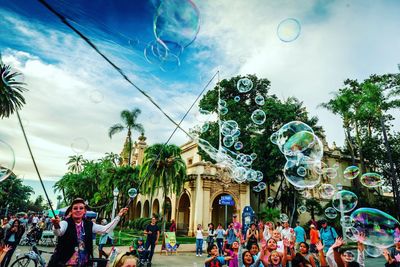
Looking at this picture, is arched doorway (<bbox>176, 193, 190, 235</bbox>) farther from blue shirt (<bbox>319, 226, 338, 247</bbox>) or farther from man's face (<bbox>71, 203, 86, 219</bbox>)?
man's face (<bbox>71, 203, 86, 219</bbox>)

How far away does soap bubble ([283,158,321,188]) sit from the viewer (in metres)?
9.04

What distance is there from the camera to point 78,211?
10.4 ft

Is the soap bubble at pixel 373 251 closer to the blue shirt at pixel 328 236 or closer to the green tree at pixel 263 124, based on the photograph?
the blue shirt at pixel 328 236

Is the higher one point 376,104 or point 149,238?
point 376,104

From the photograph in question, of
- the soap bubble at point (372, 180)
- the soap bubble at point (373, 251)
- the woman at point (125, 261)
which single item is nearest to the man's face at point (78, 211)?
the woman at point (125, 261)

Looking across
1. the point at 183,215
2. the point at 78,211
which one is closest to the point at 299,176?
the point at 78,211

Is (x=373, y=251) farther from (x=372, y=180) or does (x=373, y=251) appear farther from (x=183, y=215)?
(x=183, y=215)

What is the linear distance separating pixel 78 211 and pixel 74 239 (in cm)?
32

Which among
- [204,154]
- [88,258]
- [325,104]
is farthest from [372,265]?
[325,104]

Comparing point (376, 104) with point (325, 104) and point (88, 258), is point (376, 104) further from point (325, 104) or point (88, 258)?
point (88, 258)

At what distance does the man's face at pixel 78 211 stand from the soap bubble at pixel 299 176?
7.44m

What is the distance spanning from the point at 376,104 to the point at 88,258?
27.1 meters

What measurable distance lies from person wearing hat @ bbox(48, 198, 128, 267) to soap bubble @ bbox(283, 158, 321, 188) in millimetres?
7415

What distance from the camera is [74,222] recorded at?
10.2 ft
